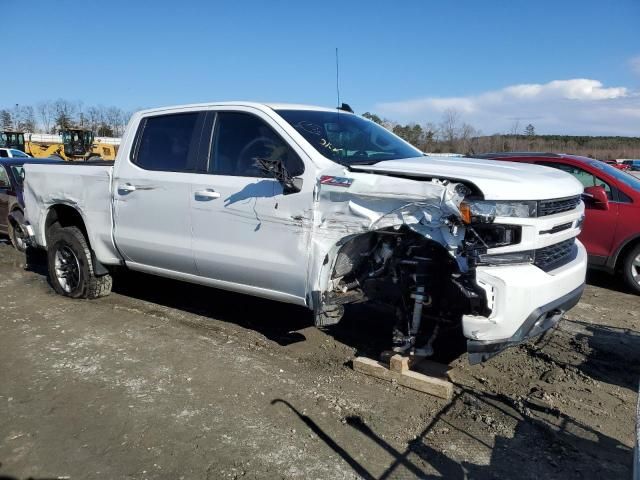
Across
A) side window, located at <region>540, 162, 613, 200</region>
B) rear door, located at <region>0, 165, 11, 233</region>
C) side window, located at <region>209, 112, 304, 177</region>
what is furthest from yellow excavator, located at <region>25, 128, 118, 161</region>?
side window, located at <region>209, 112, 304, 177</region>

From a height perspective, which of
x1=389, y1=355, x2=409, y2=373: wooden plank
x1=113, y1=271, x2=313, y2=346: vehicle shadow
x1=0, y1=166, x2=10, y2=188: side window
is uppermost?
x1=0, y1=166, x2=10, y2=188: side window

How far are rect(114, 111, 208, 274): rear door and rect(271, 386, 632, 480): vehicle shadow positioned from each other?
198cm

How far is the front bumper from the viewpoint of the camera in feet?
11.3

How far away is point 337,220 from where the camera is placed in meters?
4.02

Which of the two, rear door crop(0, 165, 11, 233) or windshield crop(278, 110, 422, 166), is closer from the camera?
windshield crop(278, 110, 422, 166)

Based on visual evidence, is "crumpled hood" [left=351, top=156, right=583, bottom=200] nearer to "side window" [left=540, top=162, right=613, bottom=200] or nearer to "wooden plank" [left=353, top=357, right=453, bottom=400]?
"wooden plank" [left=353, top=357, right=453, bottom=400]

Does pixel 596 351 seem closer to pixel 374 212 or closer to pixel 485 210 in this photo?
pixel 485 210

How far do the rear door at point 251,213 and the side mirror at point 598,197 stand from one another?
15.0ft

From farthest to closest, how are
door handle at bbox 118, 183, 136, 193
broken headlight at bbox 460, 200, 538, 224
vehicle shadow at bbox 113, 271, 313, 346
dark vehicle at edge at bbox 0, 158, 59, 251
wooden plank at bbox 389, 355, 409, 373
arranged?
dark vehicle at edge at bbox 0, 158, 59, 251 < vehicle shadow at bbox 113, 271, 313, 346 < door handle at bbox 118, 183, 136, 193 < wooden plank at bbox 389, 355, 409, 373 < broken headlight at bbox 460, 200, 538, 224

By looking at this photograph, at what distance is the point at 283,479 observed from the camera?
3.00 metres

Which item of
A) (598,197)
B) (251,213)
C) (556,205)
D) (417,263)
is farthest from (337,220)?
(598,197)

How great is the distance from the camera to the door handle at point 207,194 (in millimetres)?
4629

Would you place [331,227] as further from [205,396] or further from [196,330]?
[196,330]

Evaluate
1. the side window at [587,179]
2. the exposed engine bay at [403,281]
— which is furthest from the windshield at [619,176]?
the exposed engine bay at [403,281]
